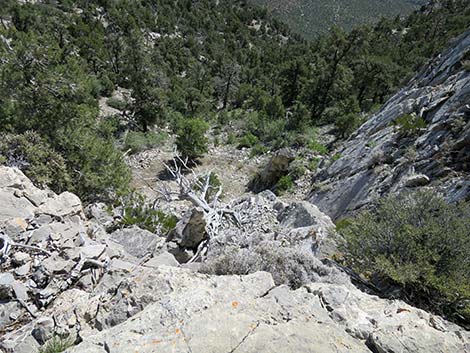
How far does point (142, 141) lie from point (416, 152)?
16201mm

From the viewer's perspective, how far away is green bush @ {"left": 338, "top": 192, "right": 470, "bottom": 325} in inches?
169

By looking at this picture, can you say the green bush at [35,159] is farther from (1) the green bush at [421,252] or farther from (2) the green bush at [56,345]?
(1) the green bush at [421,252]

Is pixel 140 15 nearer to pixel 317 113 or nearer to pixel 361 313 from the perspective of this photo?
pixel 317 113

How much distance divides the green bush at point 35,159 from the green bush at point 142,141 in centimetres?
899

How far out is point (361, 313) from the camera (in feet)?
11.8

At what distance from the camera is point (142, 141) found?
1998cm

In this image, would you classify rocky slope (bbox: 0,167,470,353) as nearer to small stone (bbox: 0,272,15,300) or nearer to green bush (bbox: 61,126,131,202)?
small stone (bbox: 0,272,15,300)

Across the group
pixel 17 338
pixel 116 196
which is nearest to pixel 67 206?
pixel 17 338

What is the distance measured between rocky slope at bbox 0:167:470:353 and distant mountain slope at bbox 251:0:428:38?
8569 centimetres

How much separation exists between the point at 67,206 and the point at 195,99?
23.0 meters

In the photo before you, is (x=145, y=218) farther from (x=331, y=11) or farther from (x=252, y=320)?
(x=331, y=11)

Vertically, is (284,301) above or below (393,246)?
below

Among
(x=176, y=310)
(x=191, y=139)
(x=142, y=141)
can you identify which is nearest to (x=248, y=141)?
(x=191, y=139)

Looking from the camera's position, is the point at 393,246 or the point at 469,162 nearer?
the point at 393,246
